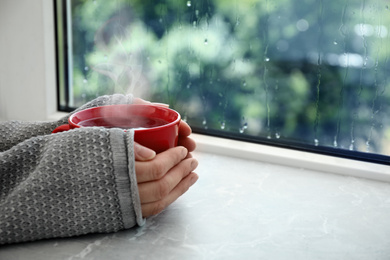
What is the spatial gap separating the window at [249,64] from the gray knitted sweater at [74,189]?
0.33 m

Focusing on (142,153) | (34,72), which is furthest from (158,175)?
(34,72)

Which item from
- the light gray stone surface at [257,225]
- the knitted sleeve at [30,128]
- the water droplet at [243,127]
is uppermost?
the knitted sleeve at [30,128]

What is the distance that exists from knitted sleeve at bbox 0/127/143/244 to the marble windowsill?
1.2 inches

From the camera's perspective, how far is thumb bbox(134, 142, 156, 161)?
493 mm

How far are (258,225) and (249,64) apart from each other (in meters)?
0.42

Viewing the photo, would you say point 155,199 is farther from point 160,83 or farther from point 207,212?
point 160,83

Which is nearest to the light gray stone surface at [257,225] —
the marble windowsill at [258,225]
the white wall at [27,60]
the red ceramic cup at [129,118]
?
the marble windowsill at [258,225]

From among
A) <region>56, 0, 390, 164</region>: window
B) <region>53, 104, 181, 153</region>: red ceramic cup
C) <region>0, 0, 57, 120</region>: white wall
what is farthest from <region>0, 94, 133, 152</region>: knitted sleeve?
<region>0, 0, 57, 120</region>: white wall

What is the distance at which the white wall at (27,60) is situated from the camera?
91cm

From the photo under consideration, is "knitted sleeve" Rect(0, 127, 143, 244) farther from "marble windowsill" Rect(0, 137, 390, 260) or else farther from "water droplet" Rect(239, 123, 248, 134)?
"water droplet" Rect(239, 123, 248, 134)

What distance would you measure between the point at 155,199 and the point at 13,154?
0.17 m

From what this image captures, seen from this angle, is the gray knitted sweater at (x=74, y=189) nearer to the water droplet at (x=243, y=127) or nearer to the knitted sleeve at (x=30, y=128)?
the knitted sleeve at (x=30, y=128)

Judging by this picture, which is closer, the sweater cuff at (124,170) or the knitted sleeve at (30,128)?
the sweater cuff at (124,170)

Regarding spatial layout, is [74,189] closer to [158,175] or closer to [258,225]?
[158,175]
